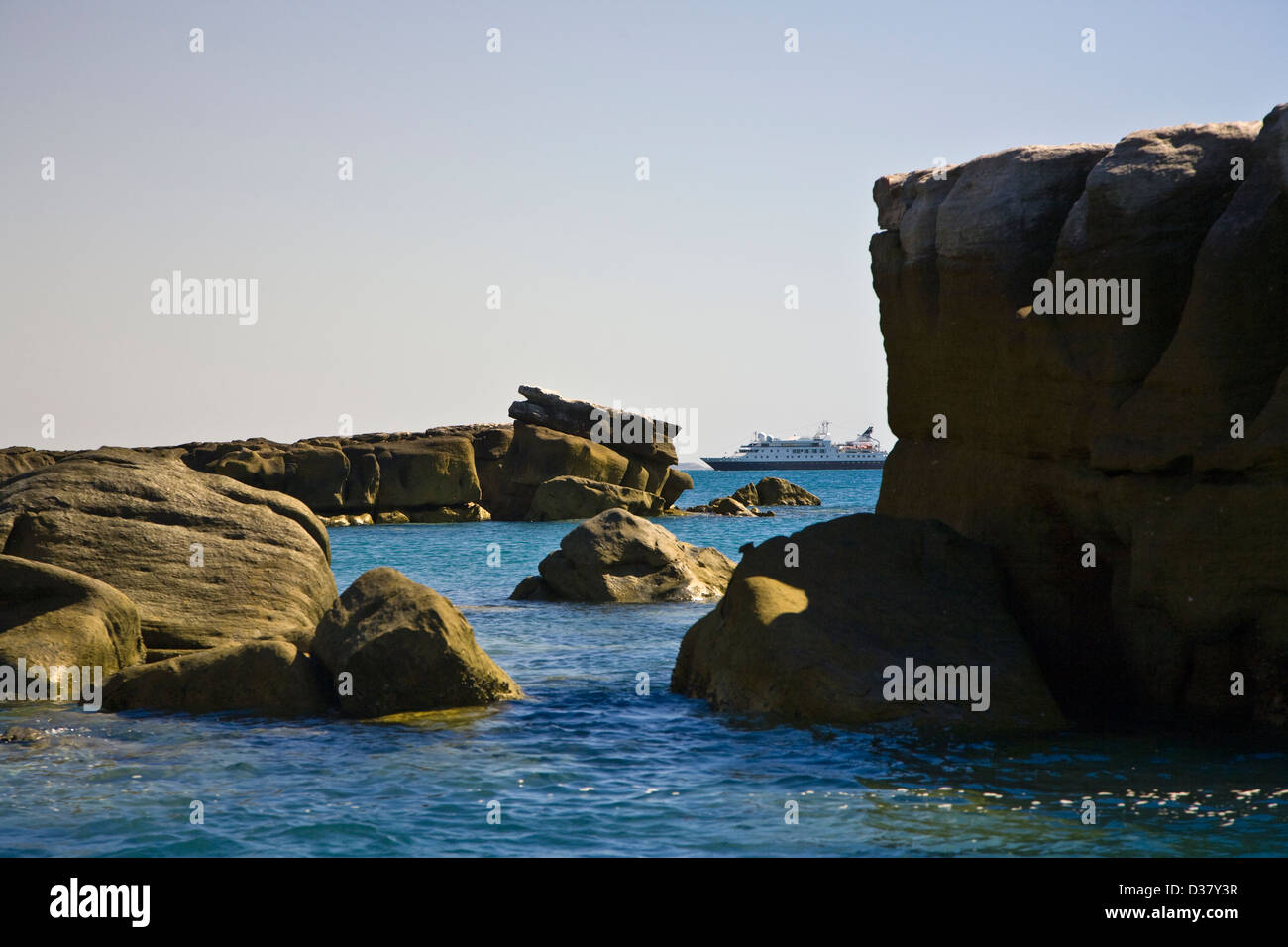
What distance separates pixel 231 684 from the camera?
47.5 ft

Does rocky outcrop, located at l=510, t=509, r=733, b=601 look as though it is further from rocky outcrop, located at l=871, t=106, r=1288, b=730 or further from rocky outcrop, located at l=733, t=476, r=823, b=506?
rocky outcrop, located at l=733, t=476, r=823, b=506

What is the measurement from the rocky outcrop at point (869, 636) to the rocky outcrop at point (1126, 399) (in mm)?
822

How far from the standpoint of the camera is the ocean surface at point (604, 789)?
958 cm

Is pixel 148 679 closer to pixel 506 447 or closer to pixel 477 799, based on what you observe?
pixel 477 799

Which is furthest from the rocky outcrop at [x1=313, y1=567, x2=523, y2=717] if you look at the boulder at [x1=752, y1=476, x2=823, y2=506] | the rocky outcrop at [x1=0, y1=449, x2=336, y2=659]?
the boulder at [x1=752, y1=476, x2=823, y2=506]

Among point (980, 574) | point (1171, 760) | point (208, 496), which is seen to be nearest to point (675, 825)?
point (1171, 760)

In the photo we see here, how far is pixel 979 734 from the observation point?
42.0 ft

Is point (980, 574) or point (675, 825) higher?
point (980, 574)

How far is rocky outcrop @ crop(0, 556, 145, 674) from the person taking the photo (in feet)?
48.1

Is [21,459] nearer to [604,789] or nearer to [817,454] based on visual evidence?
[604,789]

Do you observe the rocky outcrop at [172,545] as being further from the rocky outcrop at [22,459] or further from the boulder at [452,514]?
the boulder at [452,514]

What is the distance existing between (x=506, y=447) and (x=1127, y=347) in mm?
63152

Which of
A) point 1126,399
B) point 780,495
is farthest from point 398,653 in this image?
point 780,495

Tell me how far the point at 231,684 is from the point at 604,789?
5463 millimetres
